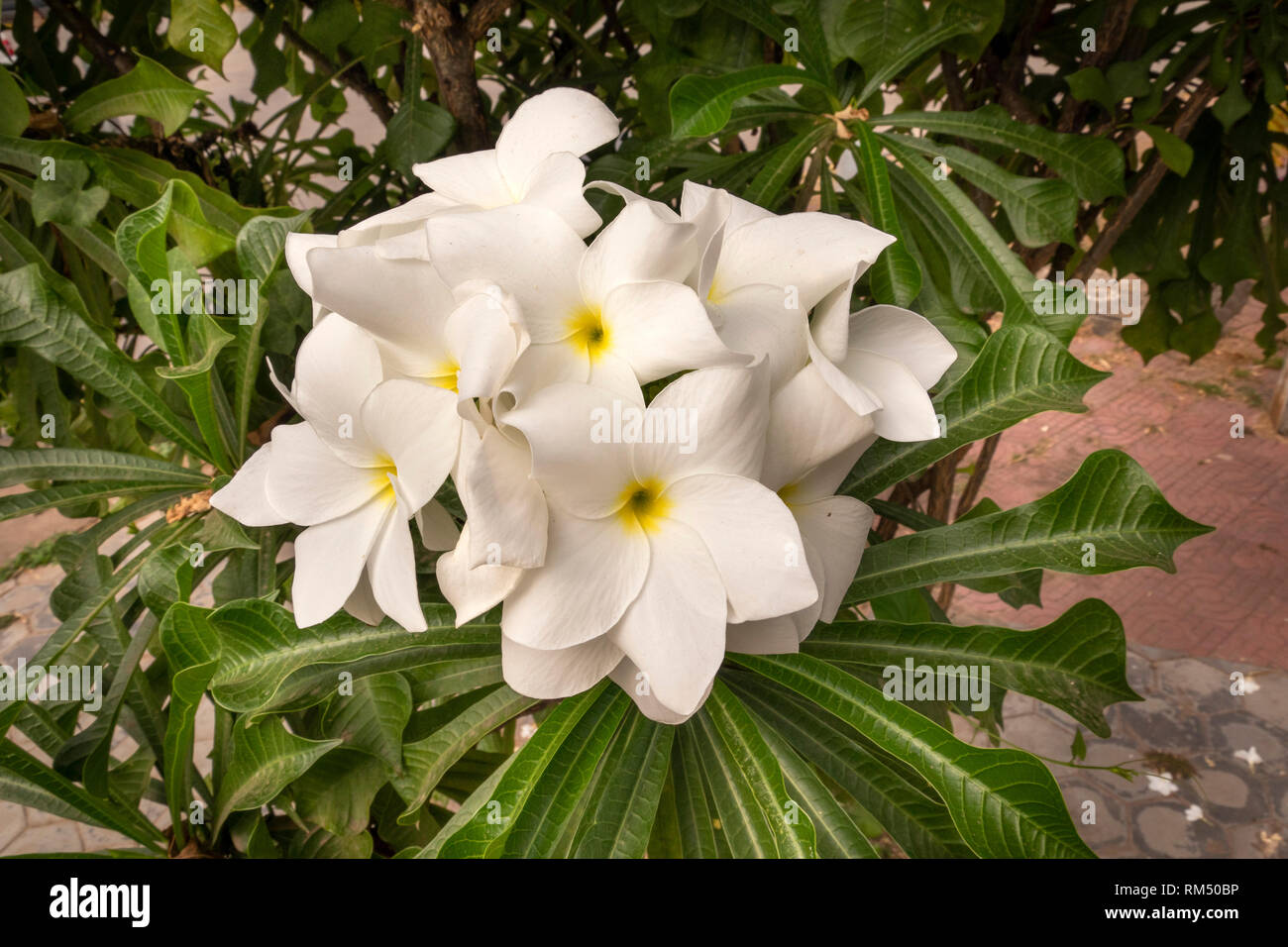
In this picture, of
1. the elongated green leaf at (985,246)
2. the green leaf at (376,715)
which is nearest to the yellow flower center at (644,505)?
the green leaf at (376,715)

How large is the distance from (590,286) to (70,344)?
1.89 feet

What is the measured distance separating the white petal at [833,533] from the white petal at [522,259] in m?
0.20

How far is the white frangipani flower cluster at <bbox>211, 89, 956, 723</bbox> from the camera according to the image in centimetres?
50

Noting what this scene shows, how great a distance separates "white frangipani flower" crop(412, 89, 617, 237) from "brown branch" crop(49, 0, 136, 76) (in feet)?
2.57

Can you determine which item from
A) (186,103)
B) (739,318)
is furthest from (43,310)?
(739,318)

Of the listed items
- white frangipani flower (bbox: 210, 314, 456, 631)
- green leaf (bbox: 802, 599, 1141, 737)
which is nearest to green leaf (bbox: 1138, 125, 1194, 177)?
green leaf (bbox: 802, 599, 1141, 737)

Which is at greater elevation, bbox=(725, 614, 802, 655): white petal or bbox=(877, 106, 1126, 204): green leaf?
bbox=(877, 106, 1126, 204): green leaf

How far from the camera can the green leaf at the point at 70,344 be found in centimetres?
83

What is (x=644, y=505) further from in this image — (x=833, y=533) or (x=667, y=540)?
(x=833, y=533)

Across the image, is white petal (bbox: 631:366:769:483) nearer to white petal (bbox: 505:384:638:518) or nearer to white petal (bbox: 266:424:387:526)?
white petal (bbox: 505:384:638:518)

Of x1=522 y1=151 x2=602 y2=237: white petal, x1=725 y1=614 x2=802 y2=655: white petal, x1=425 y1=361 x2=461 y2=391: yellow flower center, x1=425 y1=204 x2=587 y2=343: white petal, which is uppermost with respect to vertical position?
x1=522 y1=151 x2=602 y2=237: white petal

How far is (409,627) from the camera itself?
0.57m

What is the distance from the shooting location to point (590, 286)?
1.74 ft

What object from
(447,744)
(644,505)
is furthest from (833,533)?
(447,744)
